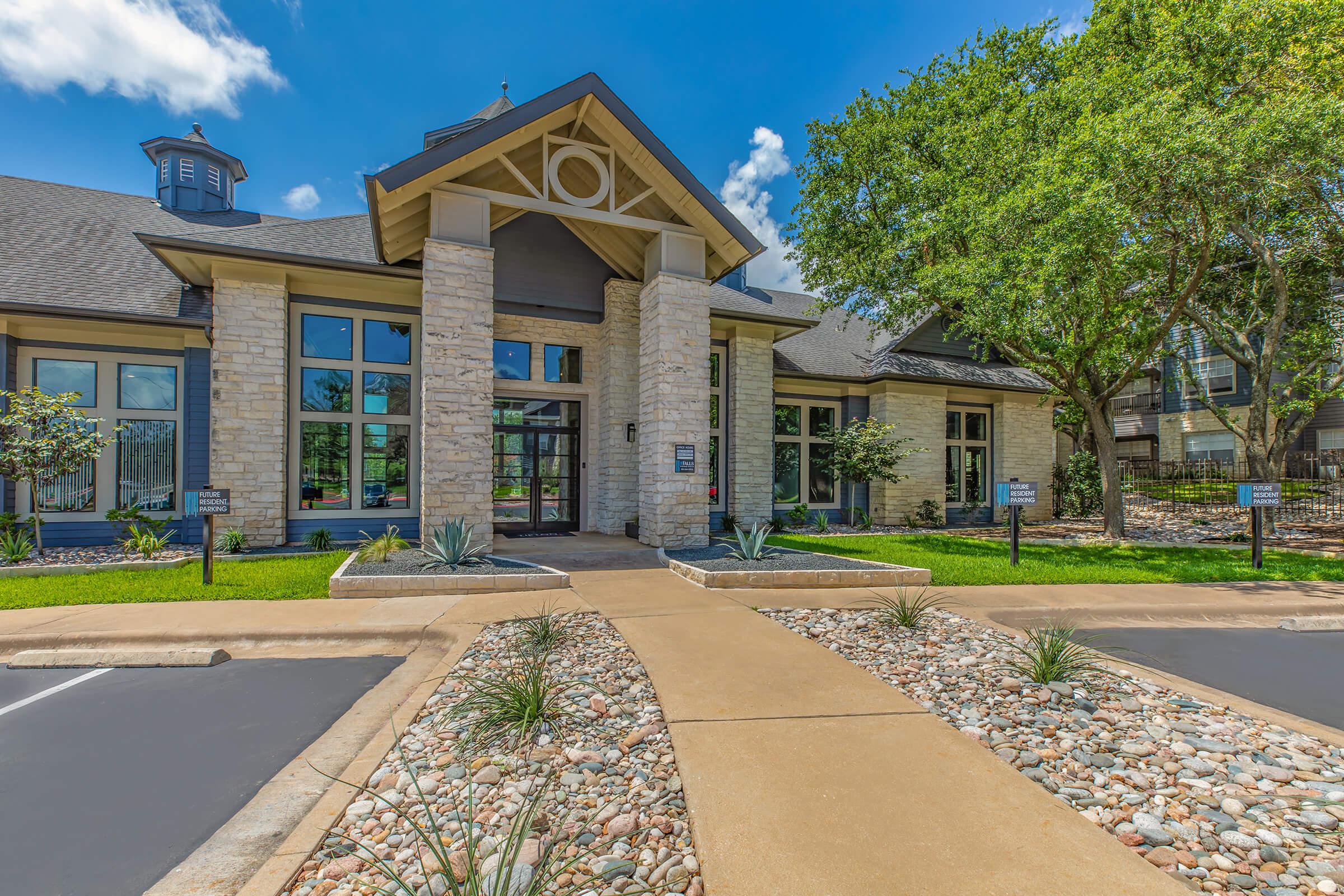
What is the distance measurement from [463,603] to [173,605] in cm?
288

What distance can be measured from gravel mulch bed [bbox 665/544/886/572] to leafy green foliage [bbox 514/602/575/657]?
7.48ft

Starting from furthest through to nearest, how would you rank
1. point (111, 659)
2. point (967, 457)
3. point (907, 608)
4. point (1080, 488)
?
1. point (1080, 488)
2. point (967, 457)
3. point (907, 608)
4. point (111, 659)

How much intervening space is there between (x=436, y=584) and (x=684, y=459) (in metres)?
4.37

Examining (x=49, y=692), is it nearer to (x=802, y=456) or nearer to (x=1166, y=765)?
(x=1166, y=765)

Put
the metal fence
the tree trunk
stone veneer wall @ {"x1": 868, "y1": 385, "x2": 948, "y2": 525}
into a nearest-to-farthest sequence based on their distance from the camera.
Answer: the tree trunk
stone veneer wall @ {"x1": 868, "y1": 385, "x2": 948, "y2": 525}
the metal fence

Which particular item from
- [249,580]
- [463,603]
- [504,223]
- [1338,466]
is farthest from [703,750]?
[1338,466]

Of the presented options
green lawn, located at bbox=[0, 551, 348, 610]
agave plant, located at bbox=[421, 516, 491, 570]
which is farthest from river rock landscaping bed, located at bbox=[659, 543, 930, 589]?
green lawn, located at bbox=[0, 551, 348, 610]

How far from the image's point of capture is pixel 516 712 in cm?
330

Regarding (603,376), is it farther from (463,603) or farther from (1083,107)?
(1083,107)

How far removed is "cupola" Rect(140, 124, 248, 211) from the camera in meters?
14.2

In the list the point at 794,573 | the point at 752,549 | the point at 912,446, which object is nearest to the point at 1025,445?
the point at 912,446

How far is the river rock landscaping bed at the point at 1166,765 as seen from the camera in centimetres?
229

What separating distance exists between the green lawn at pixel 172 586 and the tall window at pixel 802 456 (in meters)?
10.1

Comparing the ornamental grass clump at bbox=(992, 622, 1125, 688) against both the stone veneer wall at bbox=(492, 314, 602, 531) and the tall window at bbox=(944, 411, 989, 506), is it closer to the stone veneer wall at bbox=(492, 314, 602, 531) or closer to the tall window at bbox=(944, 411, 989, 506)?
the stone veneer wall at bbox=(492, 314, 602, 531)
